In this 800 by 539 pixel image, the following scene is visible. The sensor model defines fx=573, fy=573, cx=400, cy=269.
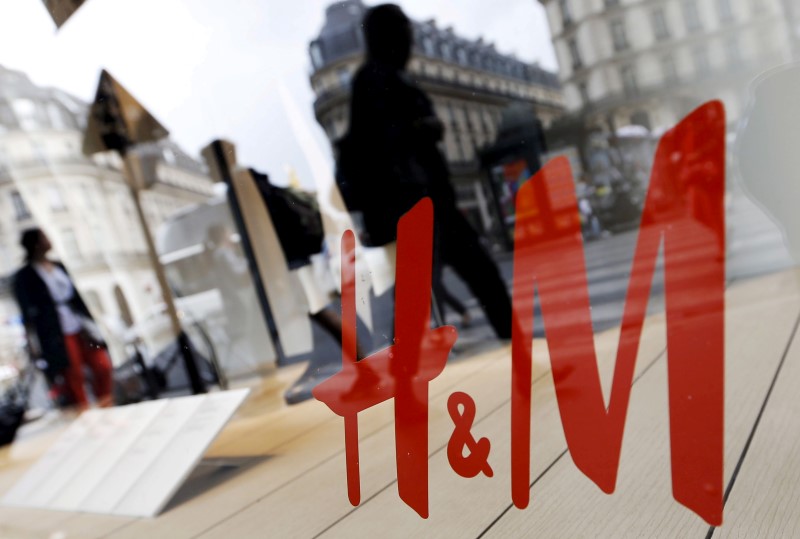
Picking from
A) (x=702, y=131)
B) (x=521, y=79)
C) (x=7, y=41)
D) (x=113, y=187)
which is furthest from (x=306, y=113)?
(x=113, y=187)

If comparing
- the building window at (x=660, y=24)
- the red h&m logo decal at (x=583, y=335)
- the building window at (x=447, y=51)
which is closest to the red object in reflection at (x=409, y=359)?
the red h&m logo decal at (x=583, y=335)

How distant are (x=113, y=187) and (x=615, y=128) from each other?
0.94 m

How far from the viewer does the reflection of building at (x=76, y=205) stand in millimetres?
1018

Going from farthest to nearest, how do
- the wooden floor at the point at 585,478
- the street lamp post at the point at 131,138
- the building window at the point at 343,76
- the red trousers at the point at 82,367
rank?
the red trousers at the point at 82,367 < the street lamp post at the point at 131,138 < the building window at the point at 343,76 < the wooden floor at the point at 585,478

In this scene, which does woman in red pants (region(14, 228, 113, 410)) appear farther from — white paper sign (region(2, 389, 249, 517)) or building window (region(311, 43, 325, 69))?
building window (region(311, 43, 325, 69))

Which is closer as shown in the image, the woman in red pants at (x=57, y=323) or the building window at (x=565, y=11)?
the building window at (x=565, y=11)

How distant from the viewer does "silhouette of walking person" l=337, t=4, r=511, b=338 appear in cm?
51

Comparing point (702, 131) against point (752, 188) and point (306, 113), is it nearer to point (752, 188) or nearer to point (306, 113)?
point (752, 188)

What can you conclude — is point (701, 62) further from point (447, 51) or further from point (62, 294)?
point (62, 294)

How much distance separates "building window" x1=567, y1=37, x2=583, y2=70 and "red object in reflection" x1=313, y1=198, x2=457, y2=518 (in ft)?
0.54

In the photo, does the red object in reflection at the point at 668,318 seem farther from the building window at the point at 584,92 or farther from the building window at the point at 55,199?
the building window at the point at 55,199

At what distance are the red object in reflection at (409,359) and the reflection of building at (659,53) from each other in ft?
0.55

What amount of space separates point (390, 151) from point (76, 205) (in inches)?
33.4

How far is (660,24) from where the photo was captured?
1.49ft
